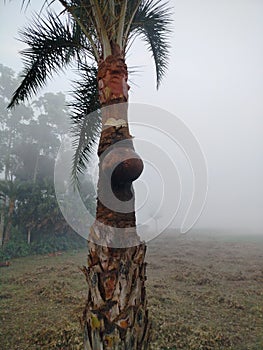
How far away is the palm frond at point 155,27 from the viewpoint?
1996 millimetres

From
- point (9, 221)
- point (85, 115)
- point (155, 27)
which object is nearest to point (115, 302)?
point (85, 115)

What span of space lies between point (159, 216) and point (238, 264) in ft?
11.7

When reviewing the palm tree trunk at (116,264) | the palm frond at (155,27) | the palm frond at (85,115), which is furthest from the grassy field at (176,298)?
the palm frond at (155,27)

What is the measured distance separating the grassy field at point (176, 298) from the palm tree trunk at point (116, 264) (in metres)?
1.81

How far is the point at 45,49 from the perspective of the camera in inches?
78.8

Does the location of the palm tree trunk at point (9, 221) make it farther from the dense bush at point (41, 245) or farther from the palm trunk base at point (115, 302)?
the palm trunk base at point (115, 302)

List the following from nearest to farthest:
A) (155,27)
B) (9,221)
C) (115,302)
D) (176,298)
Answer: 1. (115,302)
2. (155,27)
3. (176,298)
4. (9,221)

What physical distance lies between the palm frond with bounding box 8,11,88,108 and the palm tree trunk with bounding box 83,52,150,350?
1189 millimetres

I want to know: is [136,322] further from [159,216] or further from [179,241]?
[179,241]

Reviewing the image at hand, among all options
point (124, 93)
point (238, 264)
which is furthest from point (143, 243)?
point (238, 264)

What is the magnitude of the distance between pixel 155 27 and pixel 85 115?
3.53 ft

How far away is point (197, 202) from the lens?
5.36 feet

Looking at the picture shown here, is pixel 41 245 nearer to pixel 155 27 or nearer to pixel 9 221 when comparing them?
pixel 9 221

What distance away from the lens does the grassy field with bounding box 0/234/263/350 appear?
8.44 ft
